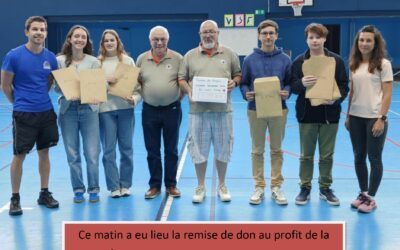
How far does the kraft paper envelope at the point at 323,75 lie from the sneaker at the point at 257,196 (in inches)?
43.4

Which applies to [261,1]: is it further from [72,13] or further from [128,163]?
[128,163]

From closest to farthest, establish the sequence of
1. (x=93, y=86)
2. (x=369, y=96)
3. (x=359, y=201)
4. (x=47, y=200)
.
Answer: (x=369, y=96) → (x=93, y=86) → (x=359, y=201) → (x=47, y=200)

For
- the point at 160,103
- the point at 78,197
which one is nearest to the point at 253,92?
the point at 160,103

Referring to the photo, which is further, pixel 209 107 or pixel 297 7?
pixel 297 7

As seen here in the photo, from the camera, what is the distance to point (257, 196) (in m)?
4.56

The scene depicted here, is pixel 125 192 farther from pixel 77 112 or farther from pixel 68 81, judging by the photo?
pixel 68 81

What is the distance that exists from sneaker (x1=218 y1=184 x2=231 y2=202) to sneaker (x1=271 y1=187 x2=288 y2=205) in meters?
0.44

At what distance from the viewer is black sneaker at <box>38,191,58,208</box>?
4.47 metres

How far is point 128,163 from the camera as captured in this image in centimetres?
478

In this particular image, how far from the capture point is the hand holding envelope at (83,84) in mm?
4207

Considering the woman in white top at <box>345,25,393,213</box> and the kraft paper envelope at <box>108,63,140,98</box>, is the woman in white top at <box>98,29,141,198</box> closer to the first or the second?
the kraft paper envelope at <box>108,63,140,98</box>

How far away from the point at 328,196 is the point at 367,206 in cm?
39

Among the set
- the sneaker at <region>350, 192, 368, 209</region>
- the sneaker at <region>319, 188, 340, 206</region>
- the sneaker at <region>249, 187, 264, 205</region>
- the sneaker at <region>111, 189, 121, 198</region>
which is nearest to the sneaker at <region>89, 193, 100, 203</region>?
the sneaker at <region>111, 189, 121, 198</region>

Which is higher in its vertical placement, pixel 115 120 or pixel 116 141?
pixel 115 120
